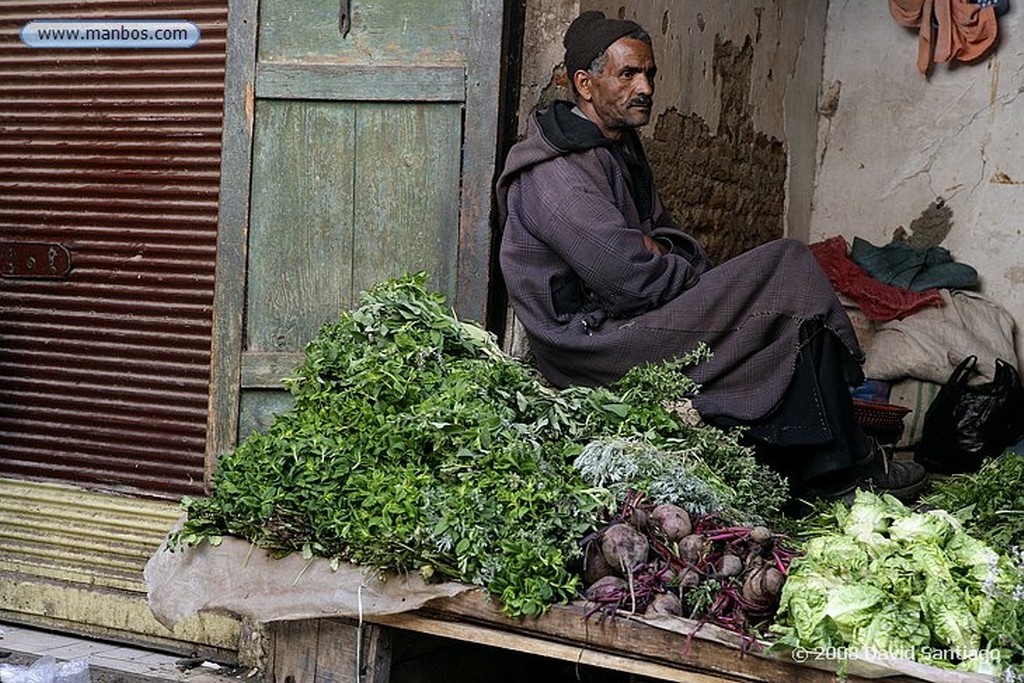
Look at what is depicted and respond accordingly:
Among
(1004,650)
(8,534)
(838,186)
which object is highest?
(838,186)

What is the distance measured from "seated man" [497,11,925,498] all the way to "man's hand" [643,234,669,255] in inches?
0.4

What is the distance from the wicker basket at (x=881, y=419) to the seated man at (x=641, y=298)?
1.40 meters

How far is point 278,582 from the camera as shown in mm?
4125

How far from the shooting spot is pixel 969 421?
7180mm

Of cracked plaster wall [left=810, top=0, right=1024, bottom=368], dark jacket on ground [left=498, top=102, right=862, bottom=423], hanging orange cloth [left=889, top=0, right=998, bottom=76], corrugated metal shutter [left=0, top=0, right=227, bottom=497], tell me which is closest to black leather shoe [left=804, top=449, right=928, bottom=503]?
dark jacket on ground [left=498, top=102, right=862, bottom=423]

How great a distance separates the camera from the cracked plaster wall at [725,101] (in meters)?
5.20

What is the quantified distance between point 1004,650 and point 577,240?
1.99 m

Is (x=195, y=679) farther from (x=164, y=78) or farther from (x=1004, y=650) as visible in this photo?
(x=1004, y=650)

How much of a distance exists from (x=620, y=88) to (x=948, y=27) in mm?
3846

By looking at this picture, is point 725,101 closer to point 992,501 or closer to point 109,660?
point 992,501

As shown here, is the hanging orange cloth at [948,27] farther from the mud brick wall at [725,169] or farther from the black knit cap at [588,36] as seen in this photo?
the black knit cap at [588,36]

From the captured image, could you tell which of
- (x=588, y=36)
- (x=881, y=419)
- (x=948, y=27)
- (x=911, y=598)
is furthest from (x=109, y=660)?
(x=948, y=27)

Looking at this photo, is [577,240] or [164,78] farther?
[164,78]

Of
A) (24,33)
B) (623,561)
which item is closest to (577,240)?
(623,561)
